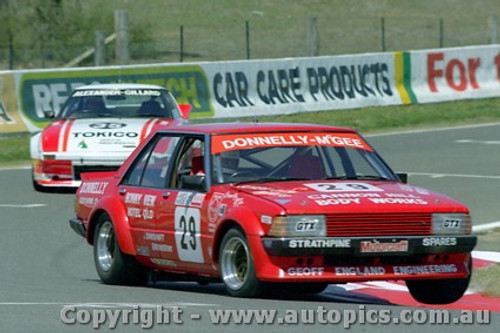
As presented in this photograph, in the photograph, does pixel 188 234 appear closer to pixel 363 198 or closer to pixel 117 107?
pixel 363 198

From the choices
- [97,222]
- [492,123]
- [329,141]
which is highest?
[329,141]

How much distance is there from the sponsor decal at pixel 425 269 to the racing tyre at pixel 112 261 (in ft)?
7.63

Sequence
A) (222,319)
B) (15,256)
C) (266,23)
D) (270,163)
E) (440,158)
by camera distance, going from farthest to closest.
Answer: (266,23)
(440,158)
(15,256)
(270,163)
(222,319)

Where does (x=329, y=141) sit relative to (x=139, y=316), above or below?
above

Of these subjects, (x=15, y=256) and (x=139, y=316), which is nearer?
(x=139, y=316)

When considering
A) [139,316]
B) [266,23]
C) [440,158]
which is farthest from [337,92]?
[266,23]

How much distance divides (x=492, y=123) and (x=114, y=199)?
1952cm

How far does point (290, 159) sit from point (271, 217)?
1133 mm

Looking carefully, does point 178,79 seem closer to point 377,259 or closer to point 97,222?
point 97,222

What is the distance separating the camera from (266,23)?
5434cm

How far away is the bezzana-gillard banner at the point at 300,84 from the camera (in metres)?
27.6

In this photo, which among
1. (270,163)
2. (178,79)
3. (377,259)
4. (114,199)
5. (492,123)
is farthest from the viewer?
(492,123)

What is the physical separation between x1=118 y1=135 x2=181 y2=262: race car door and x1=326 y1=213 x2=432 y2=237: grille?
5.17ft

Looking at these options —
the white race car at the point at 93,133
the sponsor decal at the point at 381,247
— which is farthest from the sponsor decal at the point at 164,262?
the white race car at the point at 93,133
